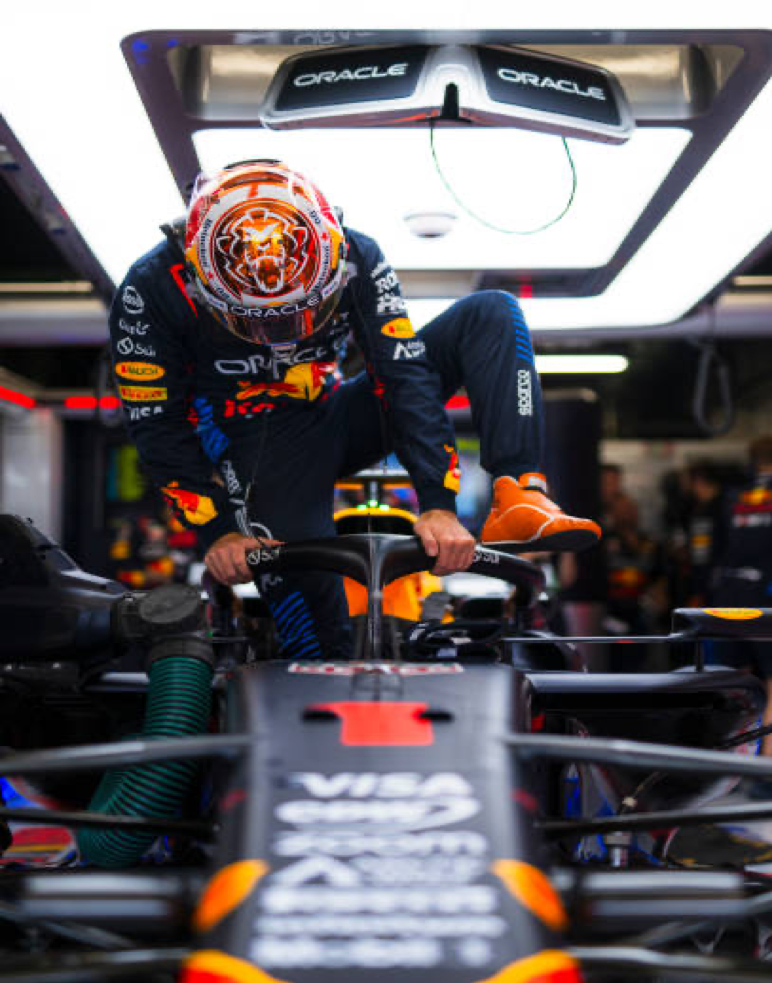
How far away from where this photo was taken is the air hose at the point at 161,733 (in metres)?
1.48

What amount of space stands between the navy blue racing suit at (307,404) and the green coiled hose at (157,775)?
0.54m

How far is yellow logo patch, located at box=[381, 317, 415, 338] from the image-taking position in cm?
205

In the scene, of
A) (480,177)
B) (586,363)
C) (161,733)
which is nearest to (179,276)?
(161,733)

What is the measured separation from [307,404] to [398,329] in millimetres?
294

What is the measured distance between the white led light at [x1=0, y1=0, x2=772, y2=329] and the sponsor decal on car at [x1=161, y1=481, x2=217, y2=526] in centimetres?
100

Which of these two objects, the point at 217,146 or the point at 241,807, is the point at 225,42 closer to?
the point at 217,146

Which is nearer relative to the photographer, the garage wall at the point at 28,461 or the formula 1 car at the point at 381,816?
the formula 1 car at the point at 381,816

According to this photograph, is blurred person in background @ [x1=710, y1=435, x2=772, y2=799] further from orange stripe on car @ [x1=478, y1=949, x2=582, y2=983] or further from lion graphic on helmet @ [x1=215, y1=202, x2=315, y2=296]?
orange stripe on car @ [x1=478, y1=949, x2=582, y2=983]

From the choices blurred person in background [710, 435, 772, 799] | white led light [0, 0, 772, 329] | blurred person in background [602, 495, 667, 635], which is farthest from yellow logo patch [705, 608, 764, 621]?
blurred person in background [602, 495, 667, 635]

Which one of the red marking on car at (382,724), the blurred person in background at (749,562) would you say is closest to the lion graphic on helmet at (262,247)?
the red marking on car at (382,724)

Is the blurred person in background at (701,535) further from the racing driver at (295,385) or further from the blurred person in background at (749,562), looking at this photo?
the racing driver at (295,385)

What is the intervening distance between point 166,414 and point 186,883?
47.1 inches

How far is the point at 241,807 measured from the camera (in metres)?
1.06
